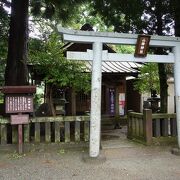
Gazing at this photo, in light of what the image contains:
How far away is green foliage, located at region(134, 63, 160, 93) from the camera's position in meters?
15.4

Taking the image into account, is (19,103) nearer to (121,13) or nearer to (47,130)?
(47,130)

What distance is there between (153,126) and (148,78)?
6420 millimetres

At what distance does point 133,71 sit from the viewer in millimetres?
15148

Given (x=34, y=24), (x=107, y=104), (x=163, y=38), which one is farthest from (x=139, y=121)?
(x=34, y=24)

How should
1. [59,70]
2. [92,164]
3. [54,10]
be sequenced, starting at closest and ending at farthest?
[92,164], [59,70], [54,10]

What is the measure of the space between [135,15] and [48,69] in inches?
128

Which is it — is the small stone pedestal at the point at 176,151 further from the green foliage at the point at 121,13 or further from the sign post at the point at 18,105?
the green foliage at the point at 121,13

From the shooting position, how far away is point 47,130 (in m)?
8.97

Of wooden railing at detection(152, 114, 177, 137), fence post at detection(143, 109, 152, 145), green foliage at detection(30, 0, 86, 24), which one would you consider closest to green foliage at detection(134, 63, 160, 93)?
green foliage at detection(30, 0, 86, 24)

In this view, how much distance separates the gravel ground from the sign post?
0.79 m

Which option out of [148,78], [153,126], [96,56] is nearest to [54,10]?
[148,78]

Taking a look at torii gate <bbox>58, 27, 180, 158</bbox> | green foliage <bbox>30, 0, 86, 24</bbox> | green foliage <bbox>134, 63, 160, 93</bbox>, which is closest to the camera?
torii gate <bbox>58, 27, 180, 158</bbox>

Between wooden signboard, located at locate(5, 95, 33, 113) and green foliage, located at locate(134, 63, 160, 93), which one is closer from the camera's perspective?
wooden signboard, located at locate(5, 95, 33, 113)

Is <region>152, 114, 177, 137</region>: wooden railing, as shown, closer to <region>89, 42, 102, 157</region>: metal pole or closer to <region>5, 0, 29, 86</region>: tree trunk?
<region>89, 42, 102, 157</region>: metal pole
